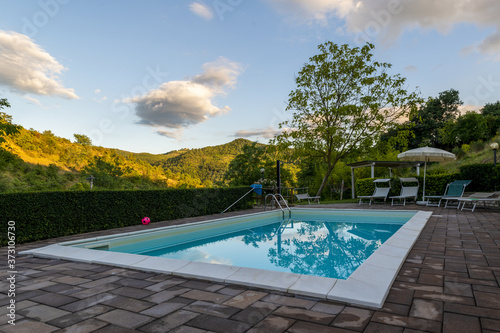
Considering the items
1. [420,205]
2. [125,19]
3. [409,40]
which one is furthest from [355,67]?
[125,19]

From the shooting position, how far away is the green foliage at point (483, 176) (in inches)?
384

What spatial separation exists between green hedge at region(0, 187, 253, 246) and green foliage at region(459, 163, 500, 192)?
9.23 meters

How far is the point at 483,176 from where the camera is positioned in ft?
32.9

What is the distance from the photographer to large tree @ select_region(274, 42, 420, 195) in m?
15.1

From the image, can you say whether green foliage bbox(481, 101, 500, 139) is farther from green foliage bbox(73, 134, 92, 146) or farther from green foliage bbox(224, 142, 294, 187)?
green foliage bbox(73, 134, 92, 146)

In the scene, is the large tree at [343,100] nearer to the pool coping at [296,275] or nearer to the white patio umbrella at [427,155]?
the white patio umbrella at [427,155]

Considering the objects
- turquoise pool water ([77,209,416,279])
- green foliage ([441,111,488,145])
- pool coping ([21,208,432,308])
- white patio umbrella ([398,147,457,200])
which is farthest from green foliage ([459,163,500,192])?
green foliage ([441,111,488,145])

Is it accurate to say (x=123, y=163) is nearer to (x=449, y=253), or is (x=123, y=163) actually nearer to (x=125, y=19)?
(x=125, y=19)

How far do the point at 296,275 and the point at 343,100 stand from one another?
14.7 metres

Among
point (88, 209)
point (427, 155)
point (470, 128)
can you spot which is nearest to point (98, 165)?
point (88, 209)

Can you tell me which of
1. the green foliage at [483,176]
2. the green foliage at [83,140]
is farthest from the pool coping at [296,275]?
the green foliage at [83,140]

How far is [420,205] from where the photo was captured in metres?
10.1

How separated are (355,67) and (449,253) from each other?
1374 centimetres

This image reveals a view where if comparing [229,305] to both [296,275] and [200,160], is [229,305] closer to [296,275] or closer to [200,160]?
[296,275]
